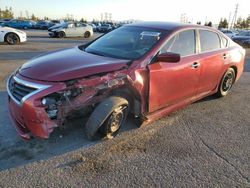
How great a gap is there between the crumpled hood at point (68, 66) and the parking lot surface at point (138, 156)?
858 millimetres

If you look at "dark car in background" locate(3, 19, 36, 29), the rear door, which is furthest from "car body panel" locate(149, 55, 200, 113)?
"dark car in background" locate(3, 19, 36, 29)

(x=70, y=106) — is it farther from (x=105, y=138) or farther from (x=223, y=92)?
(x=223, y=92)

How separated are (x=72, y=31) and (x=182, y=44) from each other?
22492 millimetres

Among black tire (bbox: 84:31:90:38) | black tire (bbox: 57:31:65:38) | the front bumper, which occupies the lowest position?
black tire (bbox: 84:31:90:38)

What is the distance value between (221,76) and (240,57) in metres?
1.02

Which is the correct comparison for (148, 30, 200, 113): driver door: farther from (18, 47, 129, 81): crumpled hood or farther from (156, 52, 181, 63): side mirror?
(18, 47, 129, 81): crumpled hood

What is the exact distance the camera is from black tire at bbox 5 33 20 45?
631 inches

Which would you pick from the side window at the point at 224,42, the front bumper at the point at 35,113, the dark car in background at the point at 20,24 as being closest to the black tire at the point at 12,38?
the side window at the point at 224,42

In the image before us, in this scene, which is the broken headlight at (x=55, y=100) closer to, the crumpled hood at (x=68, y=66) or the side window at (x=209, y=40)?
the crumpled hood at (x=68, y=66)

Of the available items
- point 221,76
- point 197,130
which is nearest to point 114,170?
point 197,130

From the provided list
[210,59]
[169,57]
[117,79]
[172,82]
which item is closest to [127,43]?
[169,57]

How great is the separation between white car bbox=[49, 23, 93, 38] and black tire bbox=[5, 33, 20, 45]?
903 cm

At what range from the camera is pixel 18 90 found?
146 inches

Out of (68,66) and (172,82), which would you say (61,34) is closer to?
(172,82)
